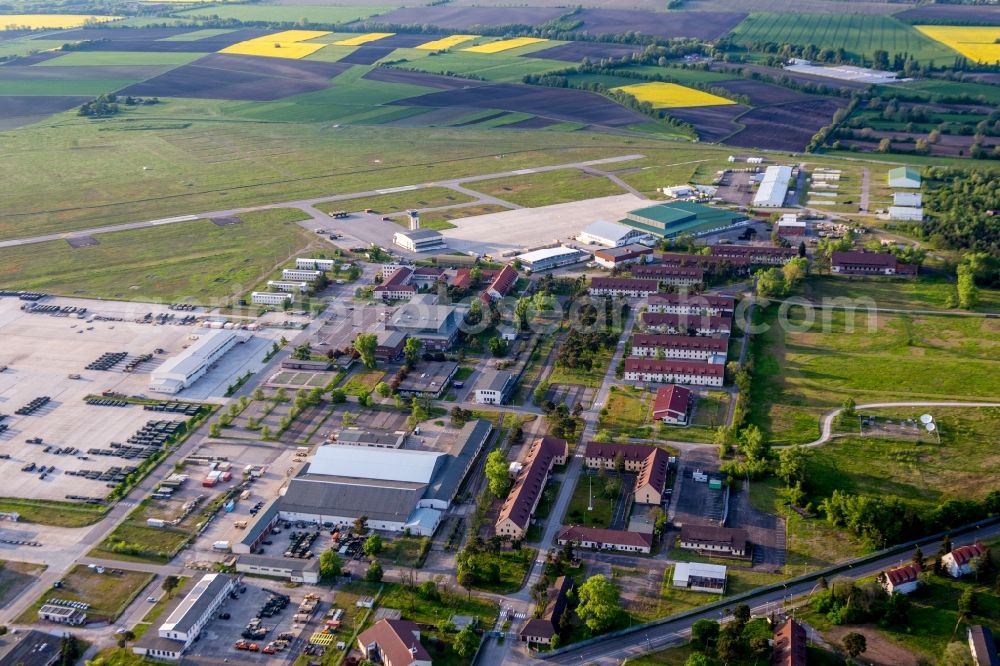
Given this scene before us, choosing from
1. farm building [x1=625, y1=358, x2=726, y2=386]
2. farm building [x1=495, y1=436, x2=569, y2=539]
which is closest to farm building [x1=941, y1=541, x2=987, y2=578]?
farm building [x1=495, y1=436, x2=569, y2=539]

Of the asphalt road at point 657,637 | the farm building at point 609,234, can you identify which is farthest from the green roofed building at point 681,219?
the asphalt road at point 657,637

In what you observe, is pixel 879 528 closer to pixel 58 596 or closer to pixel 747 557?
pixel 747 557

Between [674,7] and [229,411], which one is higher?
[674,7]

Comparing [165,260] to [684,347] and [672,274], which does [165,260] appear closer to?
[672,274]

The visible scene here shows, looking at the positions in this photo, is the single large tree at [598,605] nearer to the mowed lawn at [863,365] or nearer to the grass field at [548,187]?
the mowed lawn at [863,365]

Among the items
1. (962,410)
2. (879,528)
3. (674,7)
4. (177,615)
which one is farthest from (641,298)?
(674,7)

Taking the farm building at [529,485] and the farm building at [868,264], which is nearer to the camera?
the farm building at [529,485]

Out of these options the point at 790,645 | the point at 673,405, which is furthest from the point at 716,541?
the point at 673,405
